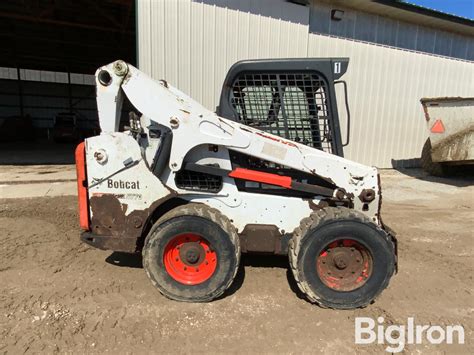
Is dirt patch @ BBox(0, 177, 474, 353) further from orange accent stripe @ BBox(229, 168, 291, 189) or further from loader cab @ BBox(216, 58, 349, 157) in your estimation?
loader cab @ BBox(216, 58, 349, 157)

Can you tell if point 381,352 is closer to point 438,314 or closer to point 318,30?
point 438,314

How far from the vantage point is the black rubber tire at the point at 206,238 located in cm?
303

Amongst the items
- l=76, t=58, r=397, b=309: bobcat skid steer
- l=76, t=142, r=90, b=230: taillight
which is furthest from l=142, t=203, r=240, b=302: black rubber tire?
l=76, t=142, r=90, b=230: taillight

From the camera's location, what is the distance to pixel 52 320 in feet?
9.22

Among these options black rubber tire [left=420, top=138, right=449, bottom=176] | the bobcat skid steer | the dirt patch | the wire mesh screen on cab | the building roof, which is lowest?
the dirt patch

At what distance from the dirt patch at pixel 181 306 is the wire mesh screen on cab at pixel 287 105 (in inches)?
62.1

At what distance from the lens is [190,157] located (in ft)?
10.5

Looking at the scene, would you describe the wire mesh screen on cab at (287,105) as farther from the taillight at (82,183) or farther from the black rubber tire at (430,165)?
the black rubber tire at (430,165)

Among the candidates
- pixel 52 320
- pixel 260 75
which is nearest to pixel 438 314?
pixel 260 75

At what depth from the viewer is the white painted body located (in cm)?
306

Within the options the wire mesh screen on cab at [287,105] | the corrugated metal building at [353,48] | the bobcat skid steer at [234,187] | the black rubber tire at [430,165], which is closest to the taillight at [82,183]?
the bobcat skid steer at [234,187]

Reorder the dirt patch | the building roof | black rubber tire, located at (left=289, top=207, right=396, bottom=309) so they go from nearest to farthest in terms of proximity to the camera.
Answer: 1. the dirt patch
2. black rubber tire, located at (left=289, top=207, right=396, bottom=309)
3. the building roof

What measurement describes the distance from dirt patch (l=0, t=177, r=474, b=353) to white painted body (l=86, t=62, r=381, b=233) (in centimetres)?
79

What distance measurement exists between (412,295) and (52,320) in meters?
3.37
